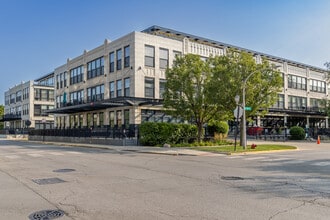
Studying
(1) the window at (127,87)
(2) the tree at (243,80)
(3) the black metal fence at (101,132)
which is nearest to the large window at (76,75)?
(3) the black metal fence at (101,132)

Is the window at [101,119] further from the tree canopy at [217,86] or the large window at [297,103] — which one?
the large window at [297,103]

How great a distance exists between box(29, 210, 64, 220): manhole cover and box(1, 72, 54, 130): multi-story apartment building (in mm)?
69116

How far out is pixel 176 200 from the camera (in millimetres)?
7770

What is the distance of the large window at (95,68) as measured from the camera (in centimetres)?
4175

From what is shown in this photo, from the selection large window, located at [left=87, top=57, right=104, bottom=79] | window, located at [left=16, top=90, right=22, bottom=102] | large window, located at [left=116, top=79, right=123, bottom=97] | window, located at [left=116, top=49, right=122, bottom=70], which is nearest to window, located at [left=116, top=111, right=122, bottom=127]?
large window, located at [left=116, top=79, right=123, bottom=97]

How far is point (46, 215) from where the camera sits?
654 cm

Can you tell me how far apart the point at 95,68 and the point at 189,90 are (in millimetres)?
19125

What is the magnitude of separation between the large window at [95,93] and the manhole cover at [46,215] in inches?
1365

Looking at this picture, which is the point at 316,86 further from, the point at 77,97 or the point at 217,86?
the point at 217,86

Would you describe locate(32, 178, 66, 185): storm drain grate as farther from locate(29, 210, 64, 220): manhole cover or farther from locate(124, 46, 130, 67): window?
locate(124, 46, 130, 67): window

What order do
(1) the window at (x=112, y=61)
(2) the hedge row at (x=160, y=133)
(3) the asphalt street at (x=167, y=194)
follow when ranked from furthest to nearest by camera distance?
1. (1) the window at (x=112, y=61)
2. (2) the hedge row at (x=160, y=133)
3. (3) the asphalt street at (x=167, y=194)

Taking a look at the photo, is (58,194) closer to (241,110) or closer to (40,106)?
(241,110)

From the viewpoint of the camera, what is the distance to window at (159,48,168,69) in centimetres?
3753

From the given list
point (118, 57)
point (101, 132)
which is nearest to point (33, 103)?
point (118, 57)
